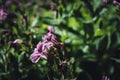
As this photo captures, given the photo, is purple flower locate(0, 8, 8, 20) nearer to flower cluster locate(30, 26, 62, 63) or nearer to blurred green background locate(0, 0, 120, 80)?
blurred green background locate(0, 0, 120, 80)

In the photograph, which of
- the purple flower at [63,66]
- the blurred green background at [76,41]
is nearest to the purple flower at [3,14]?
the blurred green background at [76,41]

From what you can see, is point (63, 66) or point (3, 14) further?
point (3, 14)

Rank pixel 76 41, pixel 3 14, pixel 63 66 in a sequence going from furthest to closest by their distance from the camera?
pixel 76 41
pixel 3 14
pixel 63 66

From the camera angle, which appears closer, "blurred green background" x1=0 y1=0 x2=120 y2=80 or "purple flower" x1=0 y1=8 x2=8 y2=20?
"blurred green background" x1=0 y1=0 x2=120 y2=80

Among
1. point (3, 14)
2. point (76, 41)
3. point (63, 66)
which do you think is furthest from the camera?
point (76, 41)

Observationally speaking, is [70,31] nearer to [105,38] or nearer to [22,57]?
[105,38]

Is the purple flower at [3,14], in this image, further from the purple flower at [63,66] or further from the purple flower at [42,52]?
the purple flower at [63,66]

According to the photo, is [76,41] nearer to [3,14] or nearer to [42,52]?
[3,14]

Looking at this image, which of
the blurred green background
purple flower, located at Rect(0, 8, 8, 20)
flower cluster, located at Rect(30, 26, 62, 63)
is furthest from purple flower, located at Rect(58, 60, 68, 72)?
purple flower, located at Rect(0, 8, 8, 20)

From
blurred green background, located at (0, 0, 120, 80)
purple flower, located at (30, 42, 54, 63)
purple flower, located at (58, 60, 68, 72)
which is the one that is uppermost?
purple flower, located at (30, 42, 54, 63)

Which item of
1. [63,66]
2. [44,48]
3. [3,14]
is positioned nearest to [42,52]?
[44,48]
